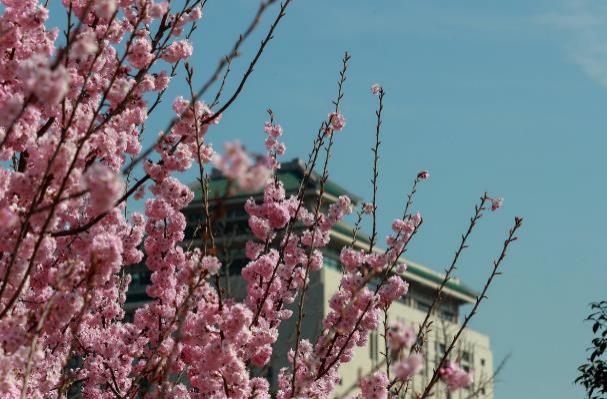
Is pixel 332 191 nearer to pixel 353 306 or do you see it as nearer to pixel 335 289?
pixel 335 289

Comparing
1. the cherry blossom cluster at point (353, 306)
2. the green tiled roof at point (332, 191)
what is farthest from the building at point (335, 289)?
the cherry blossom cluster at point (353, 306)

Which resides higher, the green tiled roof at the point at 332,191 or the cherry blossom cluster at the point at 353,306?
the green tiled roof at the point at 332,191

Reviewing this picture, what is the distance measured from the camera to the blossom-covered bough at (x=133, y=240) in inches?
129

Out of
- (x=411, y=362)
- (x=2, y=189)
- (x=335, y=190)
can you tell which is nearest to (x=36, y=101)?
(x=2, y=189)

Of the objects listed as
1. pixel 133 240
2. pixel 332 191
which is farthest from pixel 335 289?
pixel 133 240

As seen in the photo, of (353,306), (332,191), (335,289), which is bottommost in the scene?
(353,306)

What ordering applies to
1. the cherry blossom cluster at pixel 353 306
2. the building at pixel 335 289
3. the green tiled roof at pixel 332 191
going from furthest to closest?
the green tiled roof at pixel 332 191, the building at pixel 335 289, the cherry blossom cluster at pixel 353 306

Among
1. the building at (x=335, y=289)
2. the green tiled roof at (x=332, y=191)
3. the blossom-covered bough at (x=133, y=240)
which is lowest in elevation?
the blossom-covered bough at (x=133, y=240)

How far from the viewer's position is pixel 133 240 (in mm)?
5473

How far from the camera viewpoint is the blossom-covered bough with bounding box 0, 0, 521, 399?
10.7 ft

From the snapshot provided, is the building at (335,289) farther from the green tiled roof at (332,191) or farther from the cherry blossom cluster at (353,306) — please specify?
the cherry blossom cluster at (353,306)

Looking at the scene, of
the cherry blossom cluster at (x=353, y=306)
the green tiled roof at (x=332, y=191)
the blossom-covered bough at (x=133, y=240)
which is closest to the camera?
the blossom-covered bough at (x=133, y=240)

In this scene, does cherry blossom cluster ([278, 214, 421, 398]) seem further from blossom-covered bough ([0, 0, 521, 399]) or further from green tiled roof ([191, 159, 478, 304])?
green tiled roof ([191, 159, 478, 304])

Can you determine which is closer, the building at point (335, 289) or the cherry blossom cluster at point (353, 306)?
the cherry blossom cluster at point (353, 306)
